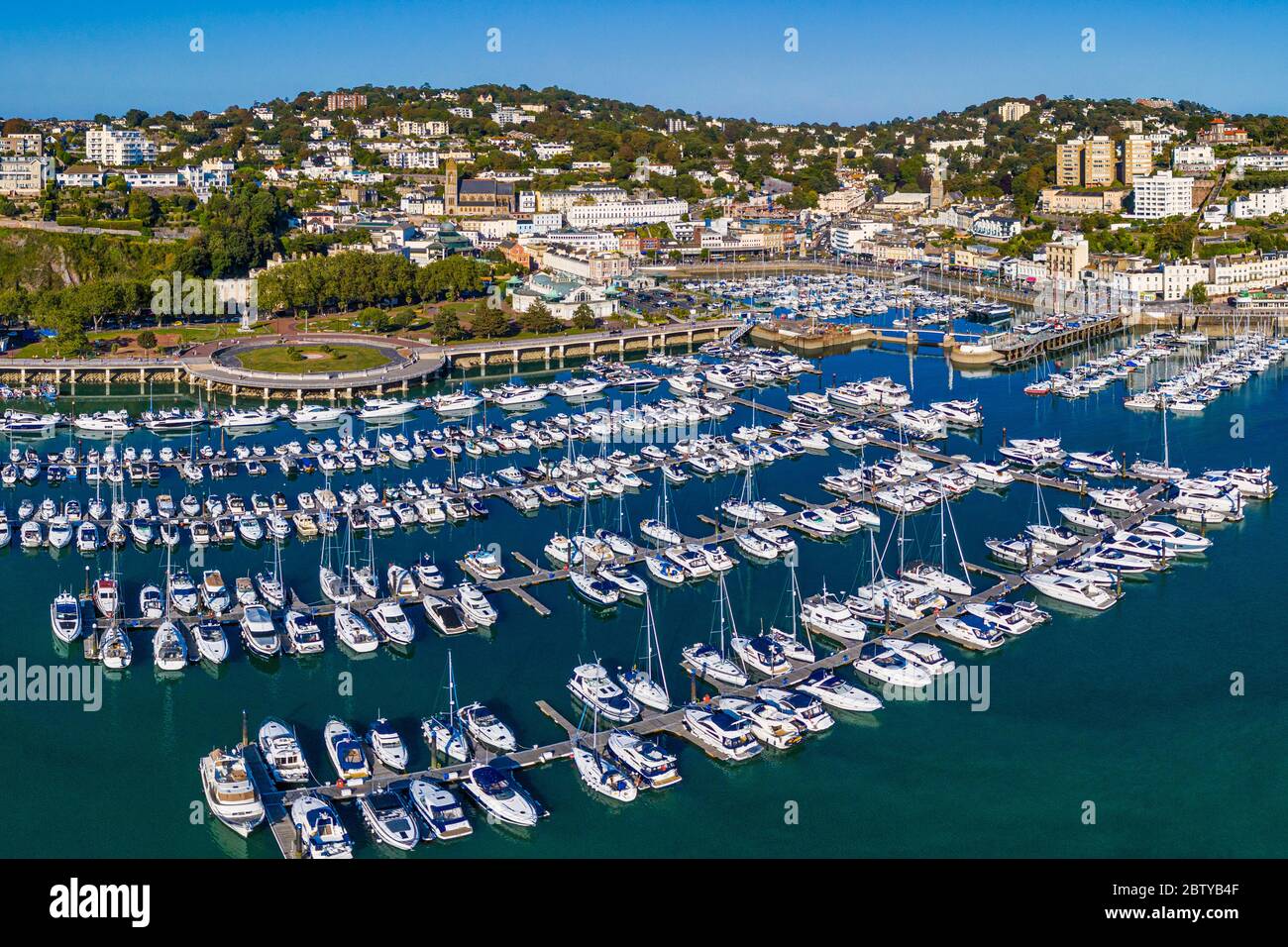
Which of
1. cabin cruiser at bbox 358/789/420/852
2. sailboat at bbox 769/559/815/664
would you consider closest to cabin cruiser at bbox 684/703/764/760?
sailboat at bbox 769/559/815/664

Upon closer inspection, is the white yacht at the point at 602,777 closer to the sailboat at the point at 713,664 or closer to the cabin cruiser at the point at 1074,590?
the sailboat at the point at 713,664

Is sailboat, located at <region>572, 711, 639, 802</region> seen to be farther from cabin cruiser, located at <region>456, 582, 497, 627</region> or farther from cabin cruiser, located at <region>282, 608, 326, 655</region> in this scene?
cabin cruiser, located at <region>282, 608, 326, 655</region>

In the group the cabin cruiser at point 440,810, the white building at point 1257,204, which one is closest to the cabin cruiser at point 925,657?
the cabin cruiser at point 440,810

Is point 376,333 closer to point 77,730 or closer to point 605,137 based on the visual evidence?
point 77,730

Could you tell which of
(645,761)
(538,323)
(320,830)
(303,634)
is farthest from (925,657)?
(538,323)

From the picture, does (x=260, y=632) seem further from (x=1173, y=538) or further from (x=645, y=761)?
(x=1173, y=538)
